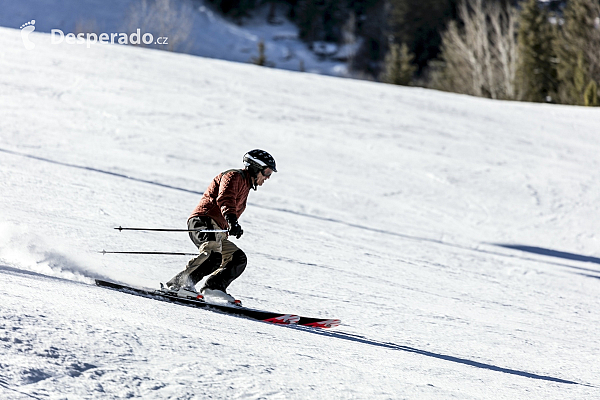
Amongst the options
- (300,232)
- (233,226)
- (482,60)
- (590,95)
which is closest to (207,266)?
(233,226)

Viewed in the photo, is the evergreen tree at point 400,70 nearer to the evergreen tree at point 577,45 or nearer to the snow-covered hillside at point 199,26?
the evergreen tree at point 577,45

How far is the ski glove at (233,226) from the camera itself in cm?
463

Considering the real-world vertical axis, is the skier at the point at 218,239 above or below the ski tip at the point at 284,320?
above

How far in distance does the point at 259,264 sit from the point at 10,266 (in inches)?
110

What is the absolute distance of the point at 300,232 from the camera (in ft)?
29.2

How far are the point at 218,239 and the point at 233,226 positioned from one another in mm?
424

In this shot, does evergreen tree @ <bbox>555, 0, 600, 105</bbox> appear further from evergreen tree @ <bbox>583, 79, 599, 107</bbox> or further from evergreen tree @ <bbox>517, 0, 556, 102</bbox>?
evergreen tree @ <bbox>583, 79, 599, 107</bbox>

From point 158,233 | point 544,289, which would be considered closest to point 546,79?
point 544,289

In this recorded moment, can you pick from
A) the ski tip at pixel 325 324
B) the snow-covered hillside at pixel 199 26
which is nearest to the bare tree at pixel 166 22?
the snow-covered hillside at pixel 199 26

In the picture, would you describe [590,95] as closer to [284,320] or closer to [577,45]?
[577,45]

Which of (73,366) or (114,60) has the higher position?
(114,60)

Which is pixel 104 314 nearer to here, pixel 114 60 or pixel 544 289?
pixel 544 289

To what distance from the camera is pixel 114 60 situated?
62.4 feet

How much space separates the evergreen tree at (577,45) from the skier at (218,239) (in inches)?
1213
